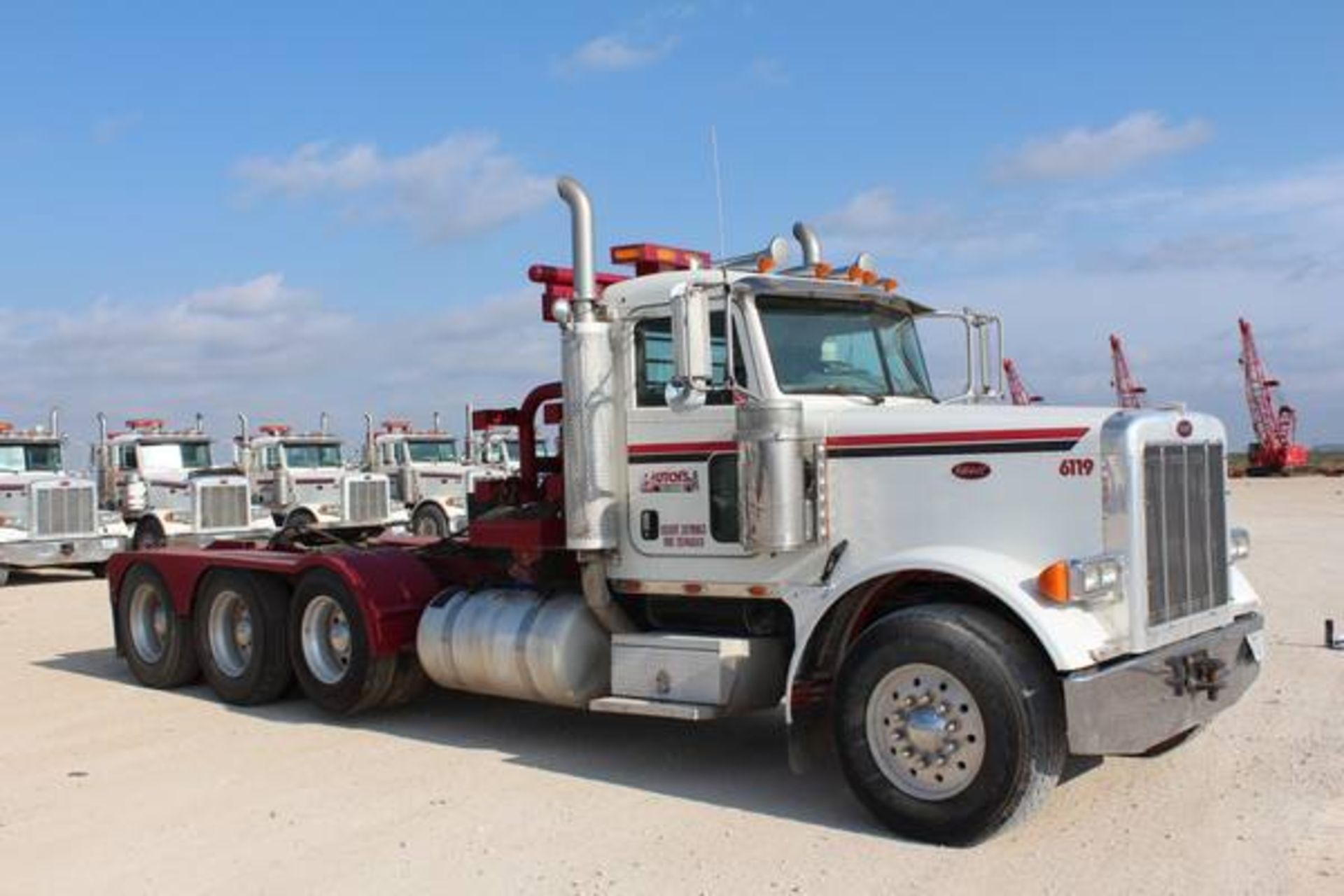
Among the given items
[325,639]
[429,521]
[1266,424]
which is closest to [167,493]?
[429,521]

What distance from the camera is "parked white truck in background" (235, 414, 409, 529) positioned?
25.3m

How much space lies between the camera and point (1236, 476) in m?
72.1

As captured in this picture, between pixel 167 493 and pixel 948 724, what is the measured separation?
811 inches

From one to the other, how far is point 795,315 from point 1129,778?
3.01 meters

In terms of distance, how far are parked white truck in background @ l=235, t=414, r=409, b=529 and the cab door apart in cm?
1838

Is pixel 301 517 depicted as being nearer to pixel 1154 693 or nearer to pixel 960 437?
pixel 960 437

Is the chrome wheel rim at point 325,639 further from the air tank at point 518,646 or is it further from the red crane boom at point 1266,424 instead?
the red crane boom at point 1266,424

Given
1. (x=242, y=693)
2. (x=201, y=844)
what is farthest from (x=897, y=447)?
→ (x=242, y=693)

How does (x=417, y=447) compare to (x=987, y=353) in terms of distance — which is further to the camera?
(x=417, y=447)

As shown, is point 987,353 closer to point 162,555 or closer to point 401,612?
point 401,612

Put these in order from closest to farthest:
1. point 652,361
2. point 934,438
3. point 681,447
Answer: point 934,438, point 681,447, point 652,361

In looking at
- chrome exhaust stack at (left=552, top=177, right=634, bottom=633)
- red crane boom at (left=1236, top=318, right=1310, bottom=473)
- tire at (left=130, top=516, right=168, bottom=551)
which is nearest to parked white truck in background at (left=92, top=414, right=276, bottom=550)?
tire at (left=130, top=516, right=168, bottom=551)

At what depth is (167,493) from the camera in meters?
23.7

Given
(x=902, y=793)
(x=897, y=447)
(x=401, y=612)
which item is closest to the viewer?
(x=902, y=793)
